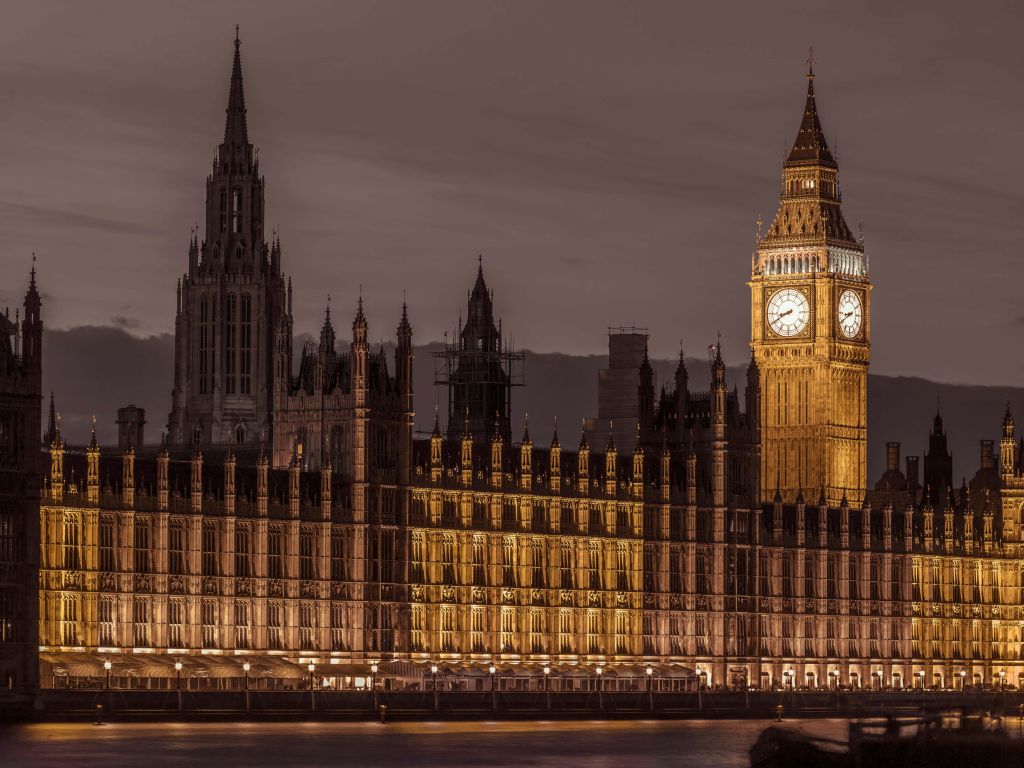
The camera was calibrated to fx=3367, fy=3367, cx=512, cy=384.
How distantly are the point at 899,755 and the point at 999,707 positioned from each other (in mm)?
62970

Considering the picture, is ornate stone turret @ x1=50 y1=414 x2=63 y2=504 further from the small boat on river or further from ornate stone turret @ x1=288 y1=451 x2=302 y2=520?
the small boat on river

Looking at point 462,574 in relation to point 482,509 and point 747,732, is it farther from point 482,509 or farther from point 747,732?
point 747,732

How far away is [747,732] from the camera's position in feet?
589

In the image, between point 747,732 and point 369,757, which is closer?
point 369,757

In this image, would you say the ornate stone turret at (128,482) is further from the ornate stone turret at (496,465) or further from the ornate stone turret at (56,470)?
the ornate stone turret at (496,465)

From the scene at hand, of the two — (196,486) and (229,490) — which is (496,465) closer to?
(229,490)

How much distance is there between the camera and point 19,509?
164 meters

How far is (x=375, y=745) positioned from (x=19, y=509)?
22.7m

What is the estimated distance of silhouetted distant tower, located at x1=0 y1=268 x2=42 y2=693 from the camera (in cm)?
16275

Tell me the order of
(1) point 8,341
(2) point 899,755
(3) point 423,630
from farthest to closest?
(3) point 423,630
(1) point 8,341
(2) point 899,755

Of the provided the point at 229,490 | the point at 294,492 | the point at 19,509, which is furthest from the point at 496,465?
the point at 19,509

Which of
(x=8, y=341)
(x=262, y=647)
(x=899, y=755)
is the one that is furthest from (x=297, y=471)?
(x=899, y=755)

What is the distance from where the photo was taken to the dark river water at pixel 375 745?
468 feet

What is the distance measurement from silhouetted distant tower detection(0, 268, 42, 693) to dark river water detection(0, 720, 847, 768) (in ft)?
12.7
